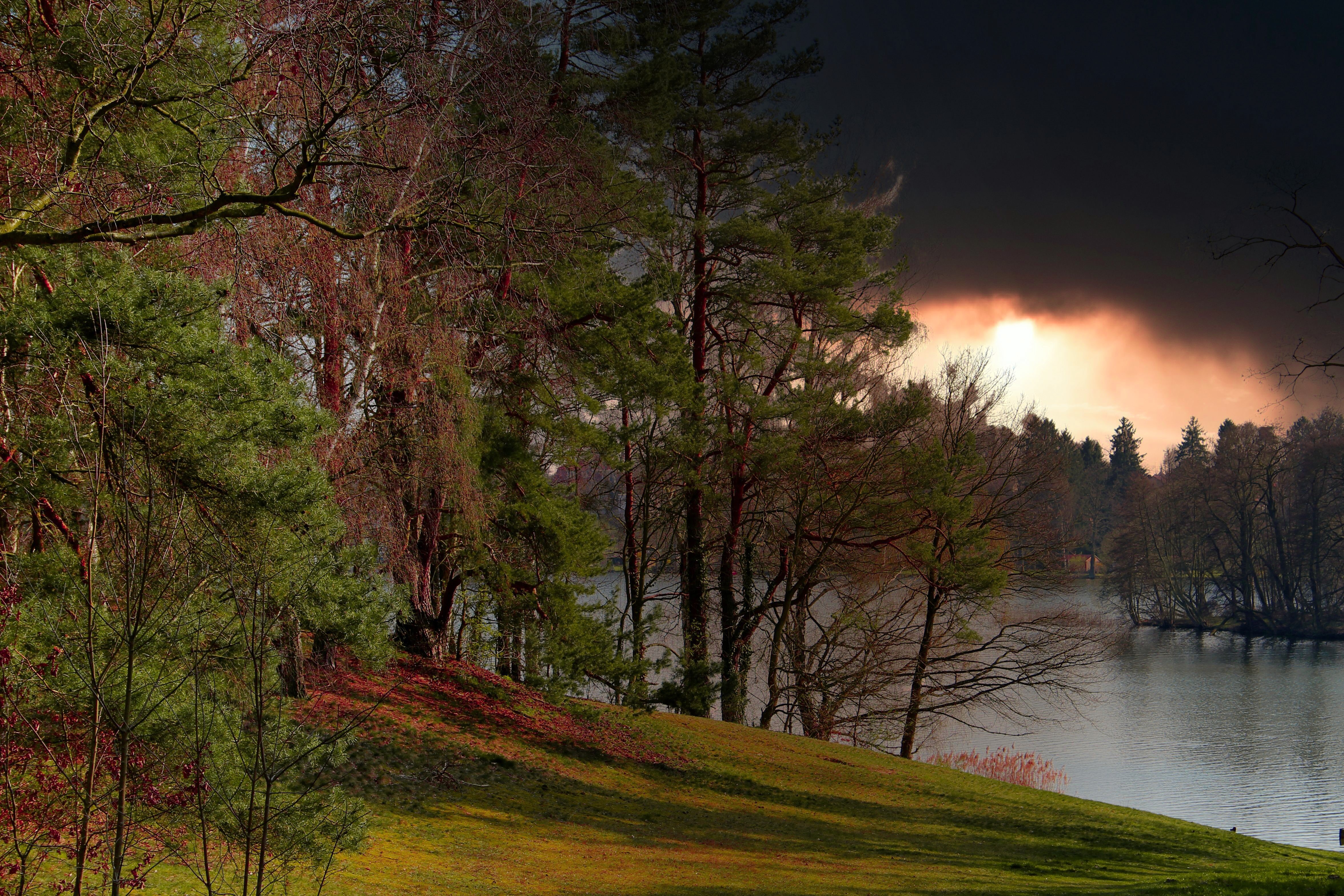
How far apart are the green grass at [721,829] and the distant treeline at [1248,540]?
108ft

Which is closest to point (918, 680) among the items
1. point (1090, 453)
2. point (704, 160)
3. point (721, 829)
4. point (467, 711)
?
point (721, 829)

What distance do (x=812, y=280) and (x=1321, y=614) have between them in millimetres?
36443

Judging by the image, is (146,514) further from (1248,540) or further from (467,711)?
(1248,540)

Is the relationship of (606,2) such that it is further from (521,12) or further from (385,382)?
(385,382)

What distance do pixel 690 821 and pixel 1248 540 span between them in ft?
134

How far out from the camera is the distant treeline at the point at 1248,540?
1522 inches

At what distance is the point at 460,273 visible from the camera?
10.0 meters

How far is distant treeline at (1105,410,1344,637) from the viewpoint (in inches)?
1522

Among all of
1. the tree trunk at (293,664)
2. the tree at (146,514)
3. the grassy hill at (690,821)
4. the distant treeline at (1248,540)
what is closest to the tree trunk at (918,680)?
the grassy hill at (690,821)

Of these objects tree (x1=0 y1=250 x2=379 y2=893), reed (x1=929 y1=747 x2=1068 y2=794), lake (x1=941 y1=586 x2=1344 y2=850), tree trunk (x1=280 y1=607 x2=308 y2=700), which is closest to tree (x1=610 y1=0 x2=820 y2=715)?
reed (x1=929 y1=747 x2=1068 y2=794)

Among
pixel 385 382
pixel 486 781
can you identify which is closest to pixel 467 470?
pixel 385 382

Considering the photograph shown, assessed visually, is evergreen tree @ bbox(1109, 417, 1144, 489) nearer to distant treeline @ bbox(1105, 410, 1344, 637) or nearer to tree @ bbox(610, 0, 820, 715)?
distant treeline @ bbox(1105, 410, 1344, 637)

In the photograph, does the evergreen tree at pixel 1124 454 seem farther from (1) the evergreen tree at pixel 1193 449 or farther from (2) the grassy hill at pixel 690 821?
(2) the grassy hill at pixel 690 821

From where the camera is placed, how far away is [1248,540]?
40.1 meters
